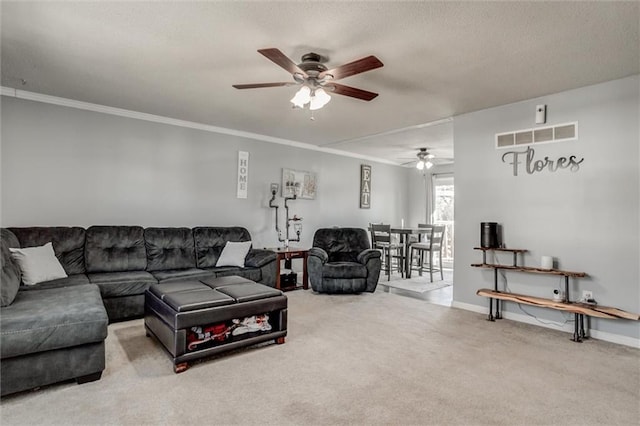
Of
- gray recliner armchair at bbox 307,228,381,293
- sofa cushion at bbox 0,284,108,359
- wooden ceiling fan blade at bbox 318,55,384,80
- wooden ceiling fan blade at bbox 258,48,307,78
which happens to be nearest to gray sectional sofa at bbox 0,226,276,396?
sofa cushion at bbox 0,284,108,359

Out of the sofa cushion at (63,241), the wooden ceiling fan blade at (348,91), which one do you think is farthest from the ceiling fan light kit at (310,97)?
Answer: the sofa cushion at (63,241)

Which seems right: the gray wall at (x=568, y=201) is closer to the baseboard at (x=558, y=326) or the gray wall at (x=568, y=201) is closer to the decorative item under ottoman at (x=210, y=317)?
the baseboard at (x=558, y=326)

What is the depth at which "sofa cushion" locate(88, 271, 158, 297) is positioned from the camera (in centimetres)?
334

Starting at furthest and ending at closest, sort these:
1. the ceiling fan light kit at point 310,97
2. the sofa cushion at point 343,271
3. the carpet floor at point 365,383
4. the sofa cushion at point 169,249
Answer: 1. the sofa cushion at point 343,271
2. the sofa cushion at point 169,249
3. the ceiling fan light kit at point 310,97
4. the carpet floor at point 365,383

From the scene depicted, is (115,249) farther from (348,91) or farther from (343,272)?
(348,91)

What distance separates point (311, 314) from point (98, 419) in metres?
2.29

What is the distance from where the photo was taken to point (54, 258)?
3400 millimetres

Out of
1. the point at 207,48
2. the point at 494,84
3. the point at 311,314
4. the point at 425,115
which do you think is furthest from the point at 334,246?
the point at 207,48

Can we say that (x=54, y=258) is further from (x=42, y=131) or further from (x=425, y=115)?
(x=425, y=115)

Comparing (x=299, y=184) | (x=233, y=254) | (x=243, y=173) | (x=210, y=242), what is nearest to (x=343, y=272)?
(x=233, y=254)

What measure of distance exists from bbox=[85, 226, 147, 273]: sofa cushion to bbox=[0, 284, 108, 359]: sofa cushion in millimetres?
1356

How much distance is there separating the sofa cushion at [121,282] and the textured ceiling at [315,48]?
1.99 m

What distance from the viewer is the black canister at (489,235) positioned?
151 inches

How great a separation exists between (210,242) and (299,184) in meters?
2.12
